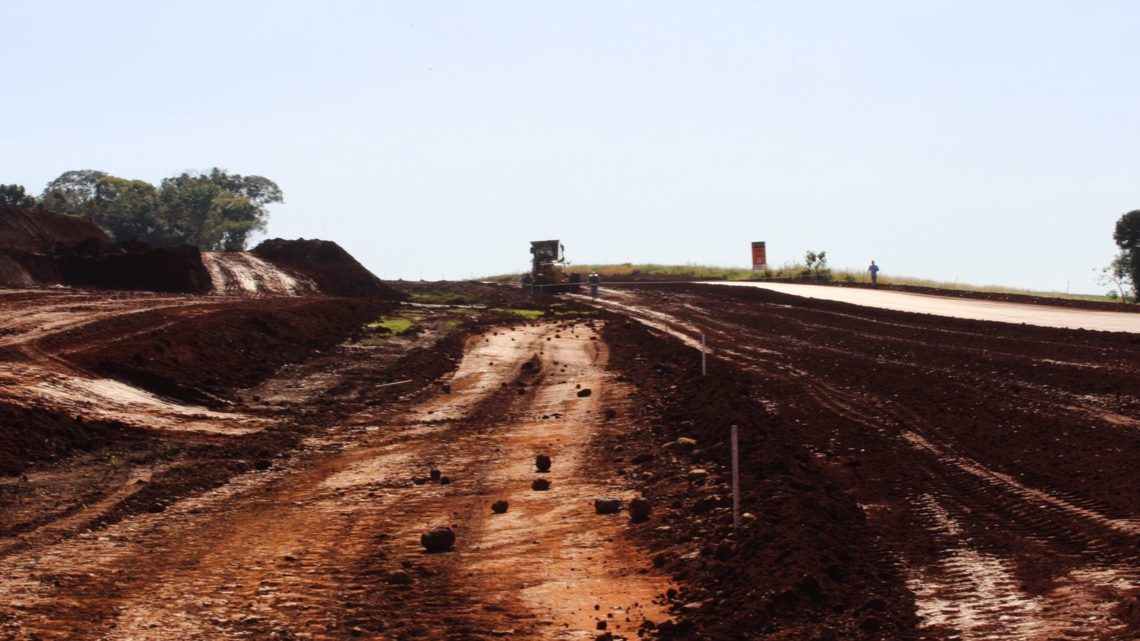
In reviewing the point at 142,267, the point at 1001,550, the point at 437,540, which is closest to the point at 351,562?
the point at 437,540

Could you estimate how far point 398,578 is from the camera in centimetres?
1043

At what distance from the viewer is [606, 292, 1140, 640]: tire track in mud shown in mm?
8203

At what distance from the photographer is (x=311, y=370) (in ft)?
88.5

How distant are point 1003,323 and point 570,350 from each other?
1362 cm

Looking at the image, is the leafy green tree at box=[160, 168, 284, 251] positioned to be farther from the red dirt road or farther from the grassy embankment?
the red dirt road

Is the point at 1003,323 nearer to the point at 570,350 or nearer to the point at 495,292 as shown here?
the point at 570,350

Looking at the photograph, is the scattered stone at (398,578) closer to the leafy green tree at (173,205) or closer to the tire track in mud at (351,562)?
the tire track in mud at (351,562)

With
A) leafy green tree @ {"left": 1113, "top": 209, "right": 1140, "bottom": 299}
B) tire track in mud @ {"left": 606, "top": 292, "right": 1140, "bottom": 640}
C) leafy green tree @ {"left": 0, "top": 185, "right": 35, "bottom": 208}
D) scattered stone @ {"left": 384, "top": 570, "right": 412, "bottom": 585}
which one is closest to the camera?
tire track in mud @ {"left": 606, "top": 292, "right": 1140, "bottom": 640}

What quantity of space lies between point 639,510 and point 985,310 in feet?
114

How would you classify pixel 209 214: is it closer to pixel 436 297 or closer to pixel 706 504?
pixel 436 297

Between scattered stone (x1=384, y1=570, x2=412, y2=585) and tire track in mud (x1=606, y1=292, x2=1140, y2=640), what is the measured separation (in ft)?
13.8

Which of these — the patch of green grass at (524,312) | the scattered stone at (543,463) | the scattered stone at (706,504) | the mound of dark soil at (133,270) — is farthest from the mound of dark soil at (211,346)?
the scattered stone at (706,504)

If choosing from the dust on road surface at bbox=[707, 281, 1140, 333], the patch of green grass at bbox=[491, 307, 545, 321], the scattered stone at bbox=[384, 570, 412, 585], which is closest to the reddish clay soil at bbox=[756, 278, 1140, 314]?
the dust on road surface at bbox=[707, 281, 1140, 333]

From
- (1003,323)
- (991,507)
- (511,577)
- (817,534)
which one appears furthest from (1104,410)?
(1003,323)
